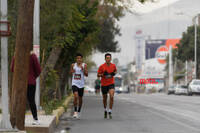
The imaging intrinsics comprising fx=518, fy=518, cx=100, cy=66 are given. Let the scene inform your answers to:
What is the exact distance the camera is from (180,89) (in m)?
62.7

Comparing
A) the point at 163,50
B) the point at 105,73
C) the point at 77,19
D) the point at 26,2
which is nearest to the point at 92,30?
the point at 77,19

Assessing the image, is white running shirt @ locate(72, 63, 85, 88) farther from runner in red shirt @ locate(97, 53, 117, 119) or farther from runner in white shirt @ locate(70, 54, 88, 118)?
runner in red shirt @ locate(97, 53, 117, 119)

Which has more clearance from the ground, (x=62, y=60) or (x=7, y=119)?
(x=62, y=60)

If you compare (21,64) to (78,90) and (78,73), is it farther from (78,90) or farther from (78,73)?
(78,90)

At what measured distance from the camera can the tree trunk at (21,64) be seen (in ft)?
31.3

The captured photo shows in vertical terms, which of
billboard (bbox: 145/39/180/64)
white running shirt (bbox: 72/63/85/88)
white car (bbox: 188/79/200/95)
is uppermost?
billboard (bbox: 145/39/180/64)

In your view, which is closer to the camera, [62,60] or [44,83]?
[44,83]

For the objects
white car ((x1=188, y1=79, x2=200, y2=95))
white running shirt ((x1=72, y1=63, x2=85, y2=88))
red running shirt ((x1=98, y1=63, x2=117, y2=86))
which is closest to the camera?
red running shirt ((x1=98, y1=63, x2=117, y2=86))

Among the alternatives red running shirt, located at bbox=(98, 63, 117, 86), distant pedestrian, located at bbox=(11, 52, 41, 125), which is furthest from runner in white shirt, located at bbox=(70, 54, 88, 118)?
distant pedestrian, located at bbox=(11, 52, 41, 125)

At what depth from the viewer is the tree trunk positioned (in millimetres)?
9531

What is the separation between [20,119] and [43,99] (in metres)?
8.96

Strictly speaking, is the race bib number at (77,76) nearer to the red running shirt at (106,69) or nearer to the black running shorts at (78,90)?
the black running shorts at (78,90)

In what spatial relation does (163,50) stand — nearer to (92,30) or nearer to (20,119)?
(92,30)

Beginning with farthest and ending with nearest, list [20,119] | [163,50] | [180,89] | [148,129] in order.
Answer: [163,50], [180,89], [148,129], [20,119]
